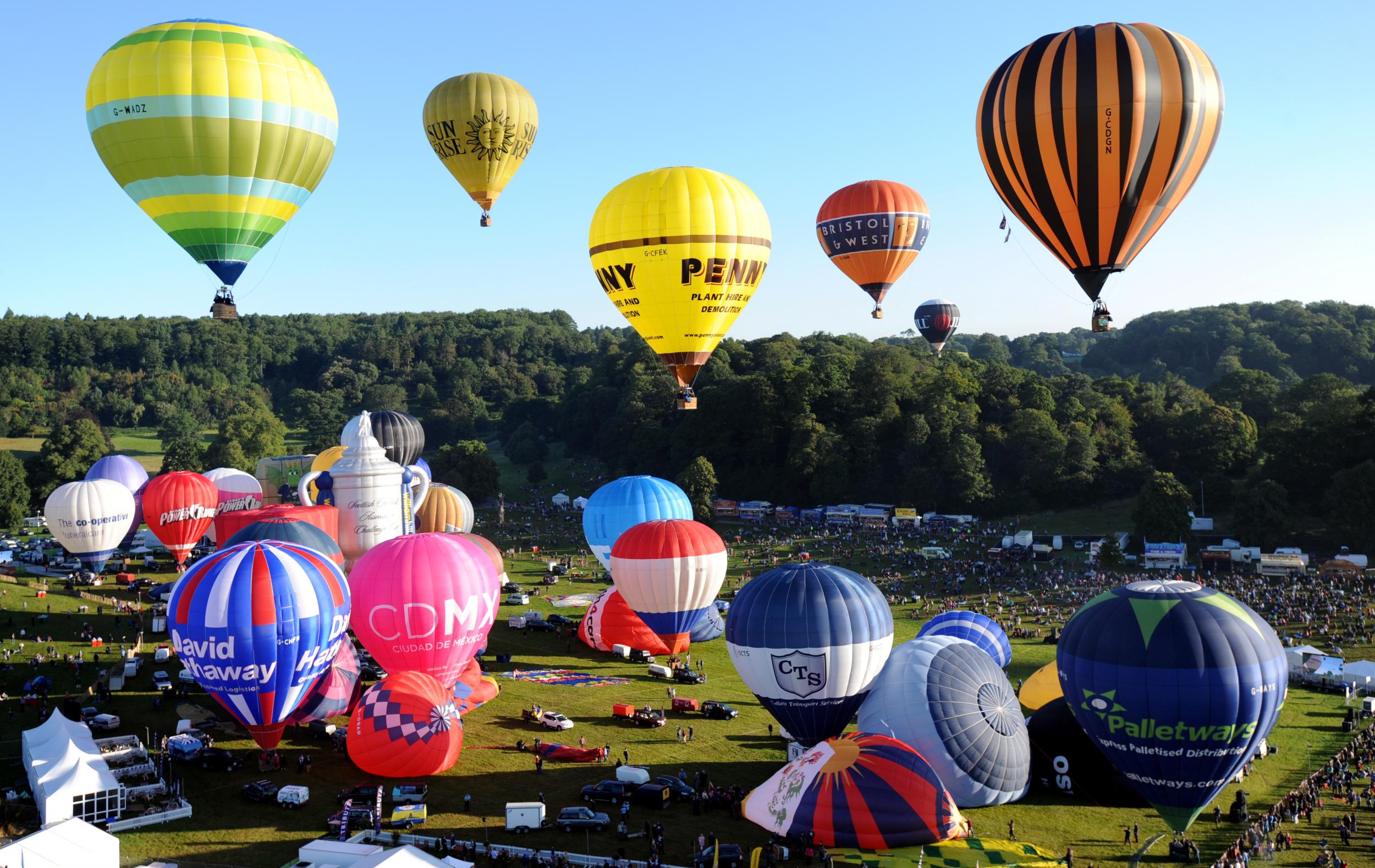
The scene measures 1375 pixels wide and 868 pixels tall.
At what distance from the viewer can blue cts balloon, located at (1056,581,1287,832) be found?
51.3 ft

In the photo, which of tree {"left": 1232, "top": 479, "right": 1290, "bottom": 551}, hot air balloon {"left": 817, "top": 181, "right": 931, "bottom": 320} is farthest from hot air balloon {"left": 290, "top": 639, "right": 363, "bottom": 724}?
tree {"left": 1232, "top": 479, "right": 1290, "bottom": 551}

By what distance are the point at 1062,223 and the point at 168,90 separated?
16580mm

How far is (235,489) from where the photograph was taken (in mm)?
40938

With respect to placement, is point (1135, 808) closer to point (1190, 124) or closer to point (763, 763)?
point (763, 763)

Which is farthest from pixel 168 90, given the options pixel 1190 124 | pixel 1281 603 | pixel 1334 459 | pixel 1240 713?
pixel 1334 459

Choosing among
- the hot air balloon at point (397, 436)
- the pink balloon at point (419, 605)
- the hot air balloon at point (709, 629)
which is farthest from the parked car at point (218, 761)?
the hot air balloon at point (397, 436)

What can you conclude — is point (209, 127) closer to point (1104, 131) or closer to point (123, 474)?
point (1104, 131)

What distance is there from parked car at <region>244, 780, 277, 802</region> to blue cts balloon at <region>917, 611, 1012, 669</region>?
40.5 ft

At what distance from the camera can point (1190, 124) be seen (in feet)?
65.0

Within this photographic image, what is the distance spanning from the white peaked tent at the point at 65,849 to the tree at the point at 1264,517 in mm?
40717

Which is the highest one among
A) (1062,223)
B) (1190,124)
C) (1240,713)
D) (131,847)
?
(1190,124)

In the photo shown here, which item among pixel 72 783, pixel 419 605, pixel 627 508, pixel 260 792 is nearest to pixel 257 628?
pixel 260 792

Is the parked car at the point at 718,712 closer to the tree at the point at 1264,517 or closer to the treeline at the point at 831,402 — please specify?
the tree at the point at 1264,517

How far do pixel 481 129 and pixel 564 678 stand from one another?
49.1 feet
